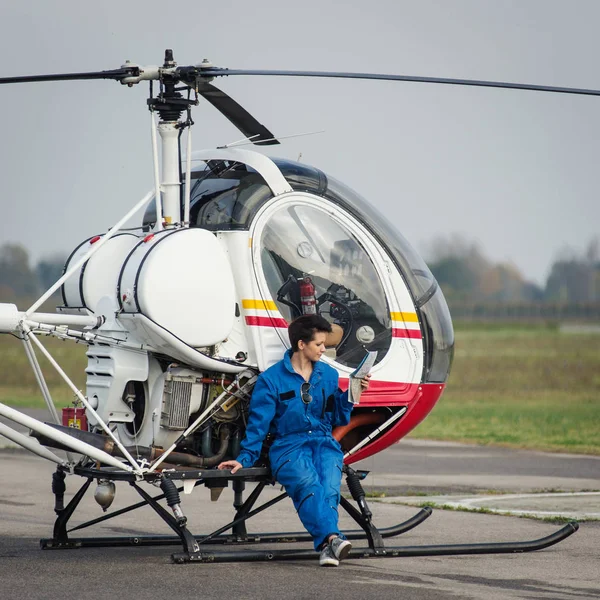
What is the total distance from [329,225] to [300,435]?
144 centimetres

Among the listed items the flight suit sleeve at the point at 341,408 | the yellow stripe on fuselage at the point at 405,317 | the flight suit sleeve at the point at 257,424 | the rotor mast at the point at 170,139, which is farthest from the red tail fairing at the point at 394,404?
the rotor mast at the point at 170,139

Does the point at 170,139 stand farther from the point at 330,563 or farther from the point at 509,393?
the point at 509,393

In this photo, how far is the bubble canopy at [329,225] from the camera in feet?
24.2

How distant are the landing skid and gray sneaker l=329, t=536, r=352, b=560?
38 cm

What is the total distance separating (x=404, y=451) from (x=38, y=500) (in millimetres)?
6509

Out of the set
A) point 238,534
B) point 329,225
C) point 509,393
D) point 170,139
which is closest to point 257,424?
point 238,534

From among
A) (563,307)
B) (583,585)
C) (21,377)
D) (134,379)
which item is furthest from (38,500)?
(563,307)

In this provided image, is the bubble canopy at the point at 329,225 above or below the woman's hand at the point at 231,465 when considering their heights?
above

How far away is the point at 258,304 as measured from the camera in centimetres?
725

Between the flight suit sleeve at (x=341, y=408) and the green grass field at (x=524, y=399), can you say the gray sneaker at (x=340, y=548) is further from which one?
the green grass field at (x=524, y=399)

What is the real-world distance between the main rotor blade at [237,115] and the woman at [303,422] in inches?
59.2

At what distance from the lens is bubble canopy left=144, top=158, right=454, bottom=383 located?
7383 millimetres

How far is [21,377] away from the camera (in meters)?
33.0

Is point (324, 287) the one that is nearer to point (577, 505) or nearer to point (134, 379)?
point (134, 379)
